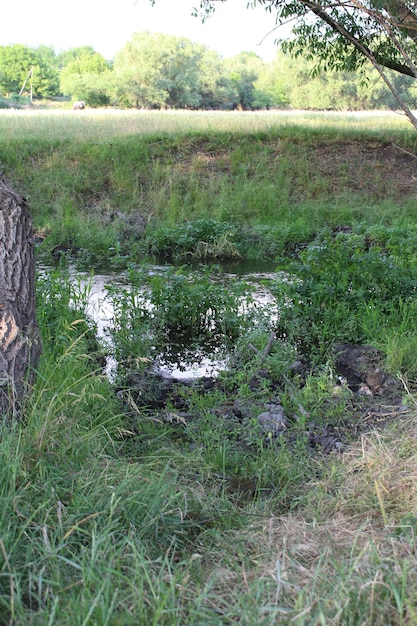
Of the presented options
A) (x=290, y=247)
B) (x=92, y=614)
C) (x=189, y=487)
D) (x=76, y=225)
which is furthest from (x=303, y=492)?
(x=76, y=225)

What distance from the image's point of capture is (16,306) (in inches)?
150

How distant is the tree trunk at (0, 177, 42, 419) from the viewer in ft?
11.5

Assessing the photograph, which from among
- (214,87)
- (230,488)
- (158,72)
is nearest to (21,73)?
(158,72)

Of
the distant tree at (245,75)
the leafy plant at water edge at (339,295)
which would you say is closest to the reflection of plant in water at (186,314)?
the leafy plant at water edge at (339,295)

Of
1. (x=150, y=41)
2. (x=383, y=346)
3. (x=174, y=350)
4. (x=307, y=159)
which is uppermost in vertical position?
(x=150, y=41)

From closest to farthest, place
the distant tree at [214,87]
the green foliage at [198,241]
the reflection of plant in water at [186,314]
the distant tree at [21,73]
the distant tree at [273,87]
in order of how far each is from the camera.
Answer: the reflection of plant in water at [186,314] → the green foliage at [198,241] → the distant tree at [214,87] → the distant tree at [273,87] → the distant tree at [21,73]

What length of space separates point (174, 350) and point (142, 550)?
414cm

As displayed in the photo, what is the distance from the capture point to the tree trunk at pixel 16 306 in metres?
3.50

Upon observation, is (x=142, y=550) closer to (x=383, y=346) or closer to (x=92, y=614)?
(x=92, y=614)

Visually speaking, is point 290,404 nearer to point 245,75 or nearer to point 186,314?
point 186,314

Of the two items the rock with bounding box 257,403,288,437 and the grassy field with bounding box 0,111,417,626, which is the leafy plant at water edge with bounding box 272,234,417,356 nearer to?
the grassy field with bounding box 0,111,417,626

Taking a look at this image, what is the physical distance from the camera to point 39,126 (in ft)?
66.7

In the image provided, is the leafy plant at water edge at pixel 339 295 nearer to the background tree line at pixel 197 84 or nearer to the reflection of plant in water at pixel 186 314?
the reflection of plant in water at pixel 186 314

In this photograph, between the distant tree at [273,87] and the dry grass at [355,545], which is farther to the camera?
the distant tree at [273,87]
